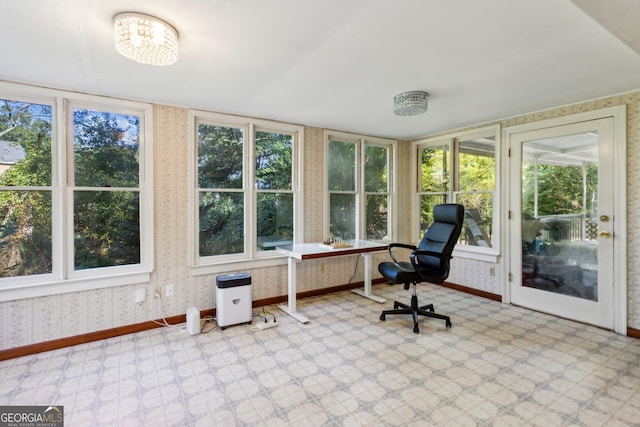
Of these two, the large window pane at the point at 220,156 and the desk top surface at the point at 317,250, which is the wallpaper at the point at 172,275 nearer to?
the large window pane at the point at 220,156

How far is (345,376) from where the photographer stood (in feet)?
7.27

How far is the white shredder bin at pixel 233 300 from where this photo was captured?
304 cm

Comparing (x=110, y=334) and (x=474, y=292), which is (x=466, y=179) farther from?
(x=110, y=334)

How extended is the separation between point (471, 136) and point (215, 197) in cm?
338

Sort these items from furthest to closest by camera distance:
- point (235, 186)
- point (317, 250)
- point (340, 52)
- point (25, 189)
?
point (235, 186) → point (317, 250) → point (25, 189) → point (340, 52)

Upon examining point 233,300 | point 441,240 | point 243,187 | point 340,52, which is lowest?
point 233,300

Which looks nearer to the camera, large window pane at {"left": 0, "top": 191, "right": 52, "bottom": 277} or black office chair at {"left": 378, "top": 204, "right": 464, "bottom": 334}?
large window pane at {"left": 0, "top": 191, "right": 52, "bottom": 277}

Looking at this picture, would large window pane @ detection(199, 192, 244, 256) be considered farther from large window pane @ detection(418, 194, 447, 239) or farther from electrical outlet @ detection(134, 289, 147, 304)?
large window pane @ detection(418, 194, 447, 239)

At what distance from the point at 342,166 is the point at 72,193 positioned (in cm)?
306

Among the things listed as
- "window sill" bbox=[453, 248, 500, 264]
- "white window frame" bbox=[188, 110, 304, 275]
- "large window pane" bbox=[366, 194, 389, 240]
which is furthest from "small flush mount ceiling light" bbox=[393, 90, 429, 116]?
"window sill" bbox=[453, 248, 500, 264]

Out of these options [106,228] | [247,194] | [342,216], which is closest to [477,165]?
[342,216]

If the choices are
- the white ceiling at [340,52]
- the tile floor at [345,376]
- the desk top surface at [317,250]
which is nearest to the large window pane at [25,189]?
the white ceiling at [340,52]

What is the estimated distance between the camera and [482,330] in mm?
2992

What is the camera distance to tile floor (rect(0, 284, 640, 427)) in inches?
71.4
